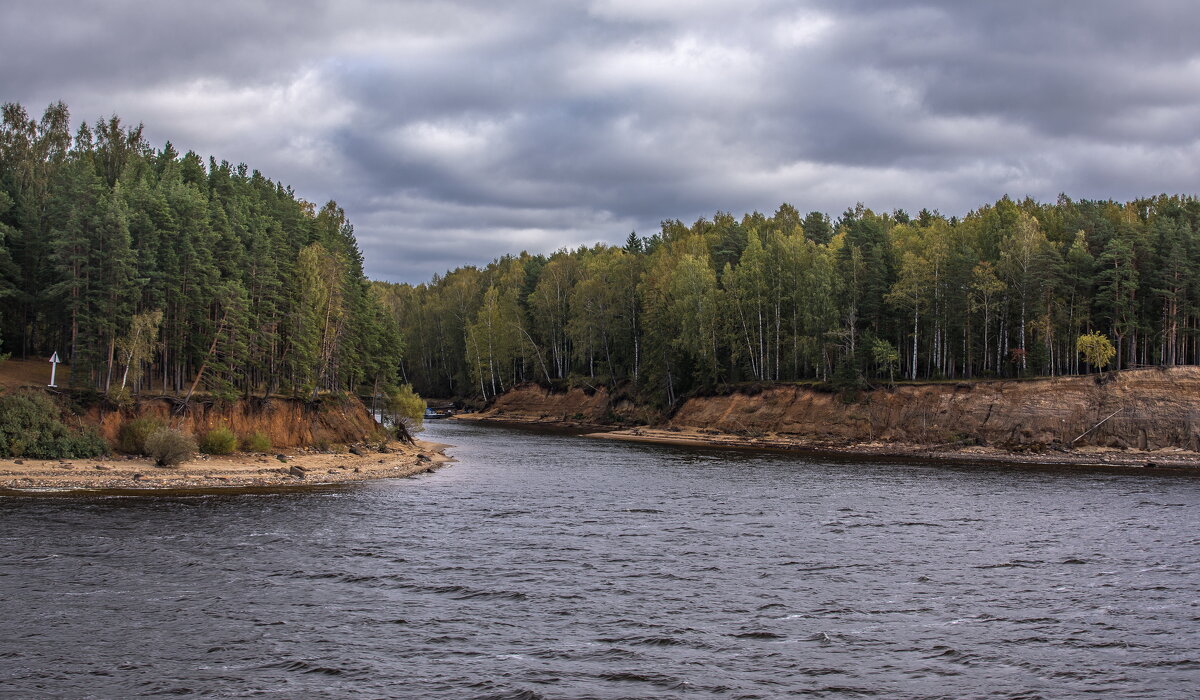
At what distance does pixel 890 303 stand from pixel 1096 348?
64.7ft

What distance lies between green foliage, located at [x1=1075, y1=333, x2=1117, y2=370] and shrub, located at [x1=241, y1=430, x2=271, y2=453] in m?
66.8

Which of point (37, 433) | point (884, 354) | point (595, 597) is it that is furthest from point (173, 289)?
point (884, 354)

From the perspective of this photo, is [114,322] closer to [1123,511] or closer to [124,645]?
[124,645]

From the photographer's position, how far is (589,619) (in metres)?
23.0

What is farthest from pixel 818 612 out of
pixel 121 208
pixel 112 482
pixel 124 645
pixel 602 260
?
Answer: pixel 602 260

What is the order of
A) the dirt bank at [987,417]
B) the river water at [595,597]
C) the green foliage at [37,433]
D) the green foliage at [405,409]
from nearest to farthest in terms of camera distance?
the river water at [595,597] → the green foliage at [37,433] → the dirt bank at [987,417] → the green foliage at [405,409]

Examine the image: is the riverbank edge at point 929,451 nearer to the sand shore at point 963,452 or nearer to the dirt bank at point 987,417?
the sand shore at point 963,452

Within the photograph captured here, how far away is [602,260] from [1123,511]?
95.7 m

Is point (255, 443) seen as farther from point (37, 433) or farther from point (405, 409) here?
point (405, 409)

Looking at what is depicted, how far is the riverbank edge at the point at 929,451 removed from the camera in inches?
2581

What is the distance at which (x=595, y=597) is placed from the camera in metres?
25.0

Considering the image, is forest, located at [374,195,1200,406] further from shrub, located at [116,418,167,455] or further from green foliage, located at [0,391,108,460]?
green foliage, located at [0,391,108,460]

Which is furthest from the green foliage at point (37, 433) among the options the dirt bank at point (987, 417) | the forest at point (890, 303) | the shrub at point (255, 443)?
the forest at point (890, 303)

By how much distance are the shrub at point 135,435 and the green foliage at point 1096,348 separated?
2843 inches
